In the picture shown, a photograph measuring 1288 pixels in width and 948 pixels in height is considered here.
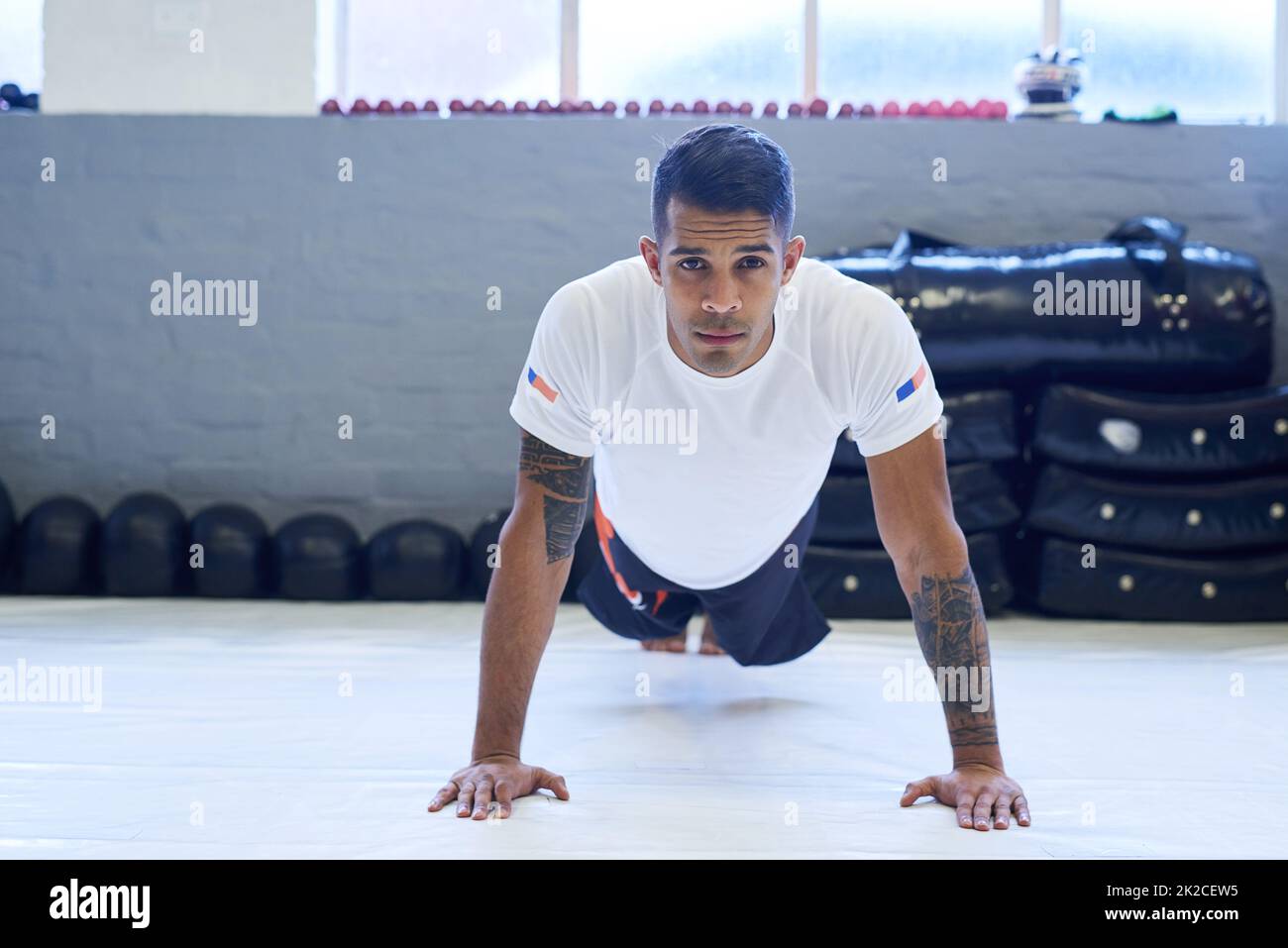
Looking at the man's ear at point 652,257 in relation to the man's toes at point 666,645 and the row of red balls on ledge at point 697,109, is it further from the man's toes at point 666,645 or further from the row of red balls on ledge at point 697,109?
the row of red balls on ledge at point 697,109

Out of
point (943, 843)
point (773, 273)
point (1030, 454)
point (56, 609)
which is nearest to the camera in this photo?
point (943, 843)

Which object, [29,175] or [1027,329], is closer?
[1027,329]

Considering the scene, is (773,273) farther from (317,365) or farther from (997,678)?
(317,365)

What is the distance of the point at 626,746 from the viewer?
2.21 metres

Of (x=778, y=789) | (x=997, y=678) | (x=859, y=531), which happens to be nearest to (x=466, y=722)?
(x=778, y=789)

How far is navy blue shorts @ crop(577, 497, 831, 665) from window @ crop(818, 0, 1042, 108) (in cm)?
261

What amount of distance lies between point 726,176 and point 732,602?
0.99 meters

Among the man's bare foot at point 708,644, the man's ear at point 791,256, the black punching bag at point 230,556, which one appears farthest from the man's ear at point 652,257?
the black punching bag at point 230,556

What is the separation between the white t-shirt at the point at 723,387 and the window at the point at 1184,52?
10.6 ft

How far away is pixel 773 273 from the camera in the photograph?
179 cm

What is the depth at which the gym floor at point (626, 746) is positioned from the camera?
167cm

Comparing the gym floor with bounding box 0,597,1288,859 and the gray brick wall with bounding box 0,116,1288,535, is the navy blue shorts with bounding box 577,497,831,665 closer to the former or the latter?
the gym floor with bounding box 0,597,1288,859

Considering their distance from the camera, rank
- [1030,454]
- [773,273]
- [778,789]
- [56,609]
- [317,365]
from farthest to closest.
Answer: [317,365] < [1030,454] < [56,609] < [778,789] < [773,273]

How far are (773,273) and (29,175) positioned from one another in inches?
144
